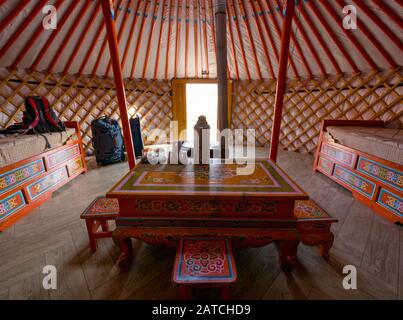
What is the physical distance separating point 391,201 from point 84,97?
417 centimetres

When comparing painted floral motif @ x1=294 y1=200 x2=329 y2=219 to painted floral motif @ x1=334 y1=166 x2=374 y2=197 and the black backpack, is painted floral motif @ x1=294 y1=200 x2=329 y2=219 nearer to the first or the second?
painted floral motif @ x1=334 y1=166 x2=374 y2=197

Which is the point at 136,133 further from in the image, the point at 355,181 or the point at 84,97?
the point at 355,181

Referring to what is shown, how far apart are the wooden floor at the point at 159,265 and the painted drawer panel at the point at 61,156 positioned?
0.55 m

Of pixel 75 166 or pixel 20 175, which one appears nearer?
pixel 20 175

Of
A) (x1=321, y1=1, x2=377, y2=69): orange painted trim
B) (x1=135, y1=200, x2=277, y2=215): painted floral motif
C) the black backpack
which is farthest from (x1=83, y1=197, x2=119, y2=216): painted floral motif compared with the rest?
(x1=321, y1=1, x2=377, y2=69): orange painted trim

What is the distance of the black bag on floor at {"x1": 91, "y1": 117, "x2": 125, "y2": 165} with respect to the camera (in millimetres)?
2783

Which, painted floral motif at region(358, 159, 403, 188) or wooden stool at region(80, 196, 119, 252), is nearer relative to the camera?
wooden stool at region(80, 196, 119, 252)

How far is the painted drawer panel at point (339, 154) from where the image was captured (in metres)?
1.91

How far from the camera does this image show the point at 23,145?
162 cm

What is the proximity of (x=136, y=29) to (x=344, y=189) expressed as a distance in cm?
344

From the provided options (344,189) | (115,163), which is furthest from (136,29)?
(344,189)

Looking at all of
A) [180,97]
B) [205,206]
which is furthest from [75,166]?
[180,97]

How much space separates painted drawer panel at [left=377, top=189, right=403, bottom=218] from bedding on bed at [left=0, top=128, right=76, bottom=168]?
3.04m

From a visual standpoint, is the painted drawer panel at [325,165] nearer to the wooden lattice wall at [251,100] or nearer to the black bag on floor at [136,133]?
the wooden lattice wall at [251,100]
